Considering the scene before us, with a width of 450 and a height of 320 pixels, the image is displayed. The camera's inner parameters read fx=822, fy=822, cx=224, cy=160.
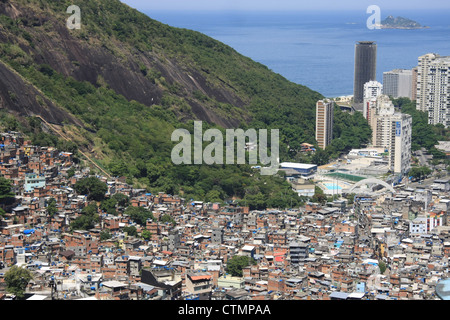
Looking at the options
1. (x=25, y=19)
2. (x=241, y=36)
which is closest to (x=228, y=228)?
(x=25, y=19)

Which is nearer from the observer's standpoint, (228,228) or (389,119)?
(228,228)

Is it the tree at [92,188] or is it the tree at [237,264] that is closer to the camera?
the tree at [237,264]

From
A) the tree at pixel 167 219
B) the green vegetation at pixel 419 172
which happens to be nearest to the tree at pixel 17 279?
the tree at pixel 167 219

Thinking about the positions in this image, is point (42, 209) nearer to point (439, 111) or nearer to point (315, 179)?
point (315, 179)

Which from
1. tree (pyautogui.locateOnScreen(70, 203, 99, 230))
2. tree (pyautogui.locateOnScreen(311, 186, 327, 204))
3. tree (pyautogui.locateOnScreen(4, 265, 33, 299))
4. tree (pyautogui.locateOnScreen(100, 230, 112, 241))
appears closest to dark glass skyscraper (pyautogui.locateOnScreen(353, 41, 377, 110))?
Result: tree (pyautogui.locateOnScreen(311, 186, 327, 204))

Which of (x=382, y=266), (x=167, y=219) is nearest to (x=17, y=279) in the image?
(x=167, y=219)

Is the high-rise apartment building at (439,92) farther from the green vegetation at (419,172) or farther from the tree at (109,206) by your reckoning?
the tree at (109,206)

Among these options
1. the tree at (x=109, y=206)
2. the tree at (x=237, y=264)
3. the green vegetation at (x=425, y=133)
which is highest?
the green vegetation at (x=425, y=133)
